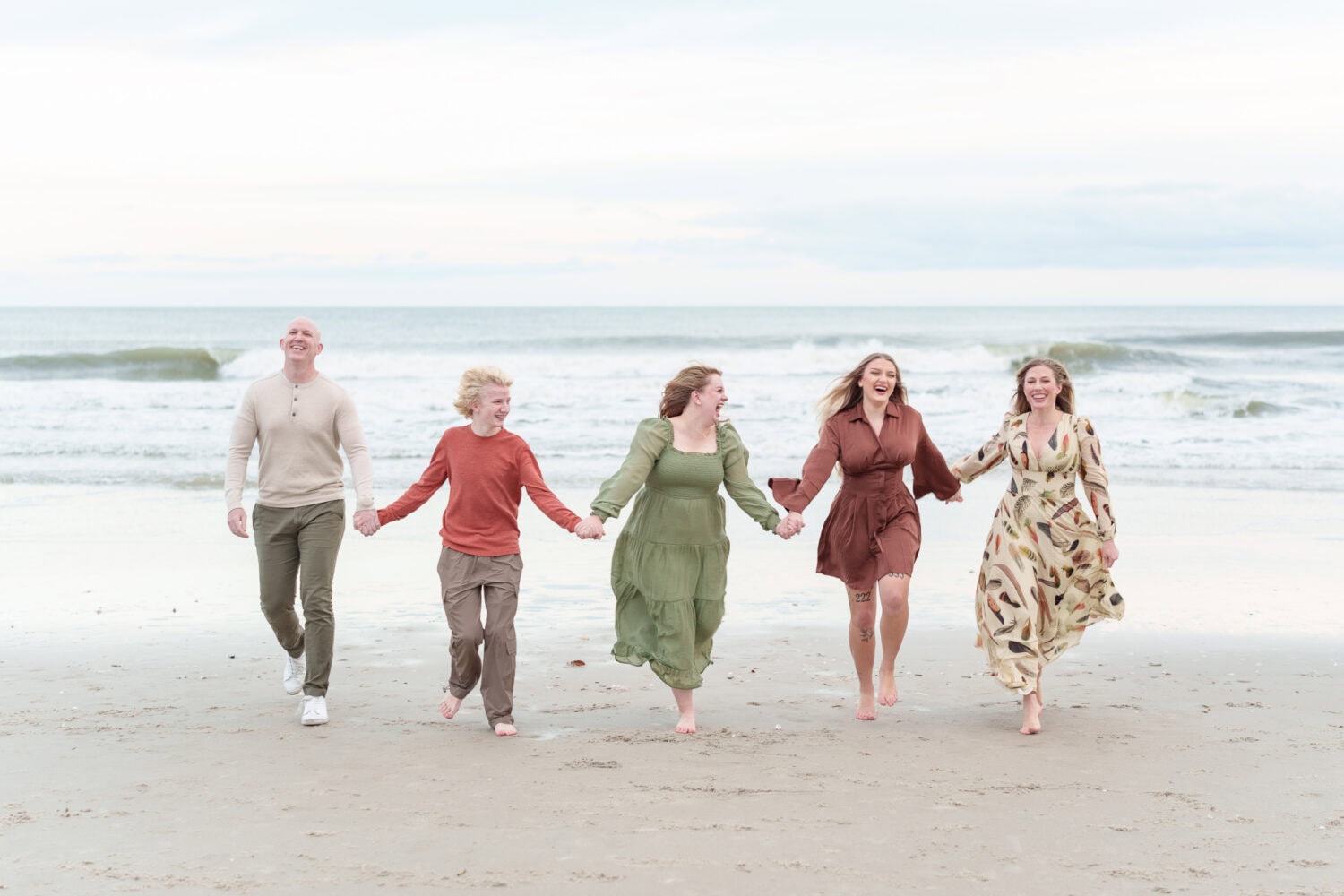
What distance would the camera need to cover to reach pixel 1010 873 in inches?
164

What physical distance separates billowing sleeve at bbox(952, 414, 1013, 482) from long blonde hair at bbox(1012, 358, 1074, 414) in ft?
0.27

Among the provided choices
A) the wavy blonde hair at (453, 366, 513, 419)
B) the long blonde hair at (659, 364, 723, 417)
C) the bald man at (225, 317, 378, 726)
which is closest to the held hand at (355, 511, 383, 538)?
the bald man at (225, 317, 378, 726)

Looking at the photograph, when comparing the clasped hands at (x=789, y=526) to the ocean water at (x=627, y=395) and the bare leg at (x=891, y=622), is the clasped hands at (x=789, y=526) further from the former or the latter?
the ocean water at (x=627, y=395)

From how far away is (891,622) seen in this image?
6.31m

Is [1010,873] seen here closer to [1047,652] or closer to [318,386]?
[1047,652]

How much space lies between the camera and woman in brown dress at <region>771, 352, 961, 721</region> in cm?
628

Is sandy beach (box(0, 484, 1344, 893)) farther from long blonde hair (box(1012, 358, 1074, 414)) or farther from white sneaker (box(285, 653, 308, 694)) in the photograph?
long blonde hair (box(1012, 358, 1074, 414))

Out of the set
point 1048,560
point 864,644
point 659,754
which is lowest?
point 659,754

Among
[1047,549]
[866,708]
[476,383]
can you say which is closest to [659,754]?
[866,708]

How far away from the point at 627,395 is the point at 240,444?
21975 millimetres

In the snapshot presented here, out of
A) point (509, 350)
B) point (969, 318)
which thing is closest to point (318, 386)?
point (509, 350)

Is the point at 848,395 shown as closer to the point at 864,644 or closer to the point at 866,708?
the point at 864,644

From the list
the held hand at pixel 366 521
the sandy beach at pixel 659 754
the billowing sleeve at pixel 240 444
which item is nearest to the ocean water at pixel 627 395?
the sandy beach at pixel 659 754

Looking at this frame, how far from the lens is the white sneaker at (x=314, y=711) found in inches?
234
